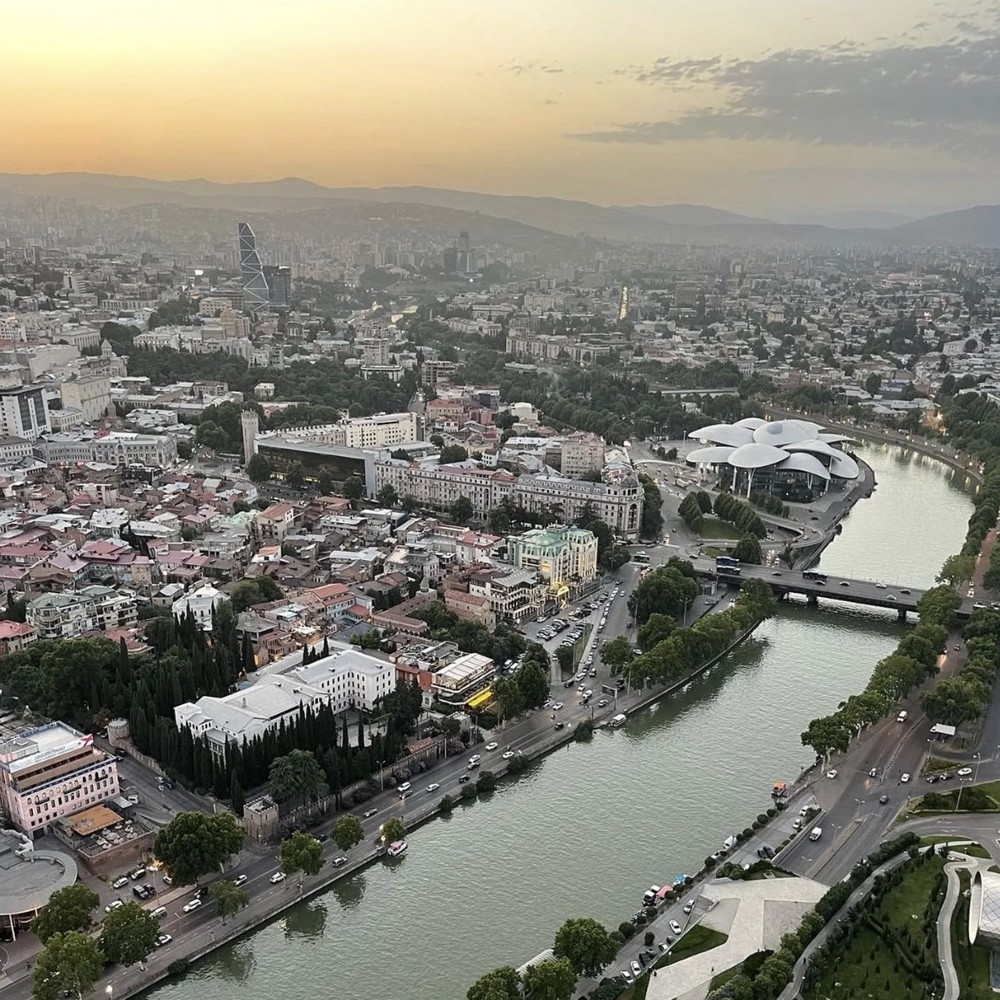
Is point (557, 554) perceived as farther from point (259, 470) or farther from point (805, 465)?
point (805, 465)

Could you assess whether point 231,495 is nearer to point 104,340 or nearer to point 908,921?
point 908,921

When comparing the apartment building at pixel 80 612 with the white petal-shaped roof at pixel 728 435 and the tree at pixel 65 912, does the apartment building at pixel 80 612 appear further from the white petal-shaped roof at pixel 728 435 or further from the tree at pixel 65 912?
the white petal-shaped roof at pixel 728 435

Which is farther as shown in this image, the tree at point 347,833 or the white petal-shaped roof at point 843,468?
the white petal-shaped roof at point 843,468

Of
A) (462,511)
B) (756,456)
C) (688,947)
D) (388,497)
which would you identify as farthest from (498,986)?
(756,456)

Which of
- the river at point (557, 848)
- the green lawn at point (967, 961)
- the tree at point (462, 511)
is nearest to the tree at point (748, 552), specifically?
the river at point (557, 848)

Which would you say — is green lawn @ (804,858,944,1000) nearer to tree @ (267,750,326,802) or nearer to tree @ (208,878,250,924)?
tree @ (208,878,250,924)

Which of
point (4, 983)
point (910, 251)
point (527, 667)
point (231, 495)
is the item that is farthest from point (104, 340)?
point (910, 251)

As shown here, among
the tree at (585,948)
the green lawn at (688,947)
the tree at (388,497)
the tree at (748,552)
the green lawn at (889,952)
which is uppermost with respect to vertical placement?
the tree at (585,948)
